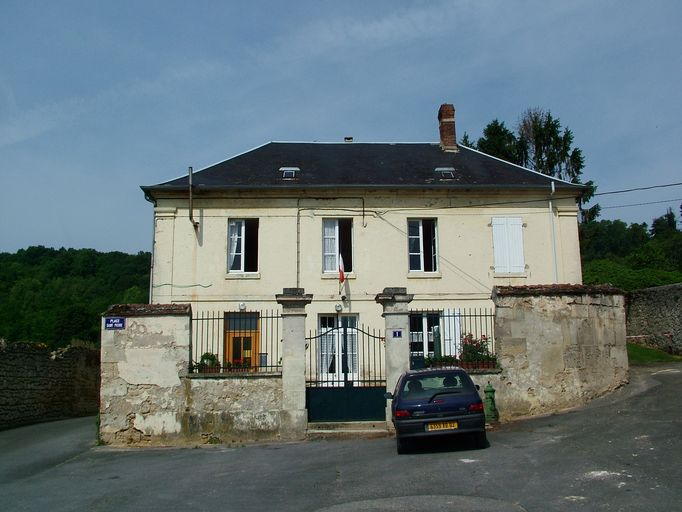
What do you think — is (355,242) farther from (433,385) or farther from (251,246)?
(433,385)

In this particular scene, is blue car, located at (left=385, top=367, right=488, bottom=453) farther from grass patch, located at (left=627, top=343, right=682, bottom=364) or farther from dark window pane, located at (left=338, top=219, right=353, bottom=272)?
grass patch, located at (left=627, top=343, right=682, bottom=364)

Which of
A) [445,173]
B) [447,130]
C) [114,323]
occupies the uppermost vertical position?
[447,130]

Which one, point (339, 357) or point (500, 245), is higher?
point (500, 245)

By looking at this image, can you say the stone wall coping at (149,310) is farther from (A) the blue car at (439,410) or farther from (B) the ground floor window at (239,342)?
(A) the blue car at (439,410)

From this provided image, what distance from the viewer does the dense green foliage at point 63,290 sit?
54844 mm

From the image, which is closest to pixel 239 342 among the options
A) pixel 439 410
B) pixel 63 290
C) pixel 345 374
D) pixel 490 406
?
pixel 345 374

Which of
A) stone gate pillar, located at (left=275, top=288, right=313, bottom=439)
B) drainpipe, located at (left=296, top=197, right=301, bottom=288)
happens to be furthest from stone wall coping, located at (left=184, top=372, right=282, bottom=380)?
drainpipe, located at (left=296, top=197, right=301, bottom=288)

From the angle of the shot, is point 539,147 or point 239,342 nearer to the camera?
point 239,342

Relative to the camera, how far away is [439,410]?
35.1 feet

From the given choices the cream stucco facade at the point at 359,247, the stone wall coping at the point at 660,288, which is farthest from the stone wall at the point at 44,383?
the stone wall coping at the point at 660,288

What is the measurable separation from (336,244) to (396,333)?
7.52 m

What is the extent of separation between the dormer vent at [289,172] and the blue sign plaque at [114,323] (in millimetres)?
9044

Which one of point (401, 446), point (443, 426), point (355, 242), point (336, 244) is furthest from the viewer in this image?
point (336, 244)

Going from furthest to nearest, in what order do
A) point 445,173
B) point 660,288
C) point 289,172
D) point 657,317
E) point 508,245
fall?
point 660,288 → point 657,317 → point 445,173 → point 289,172 → point 508,245
